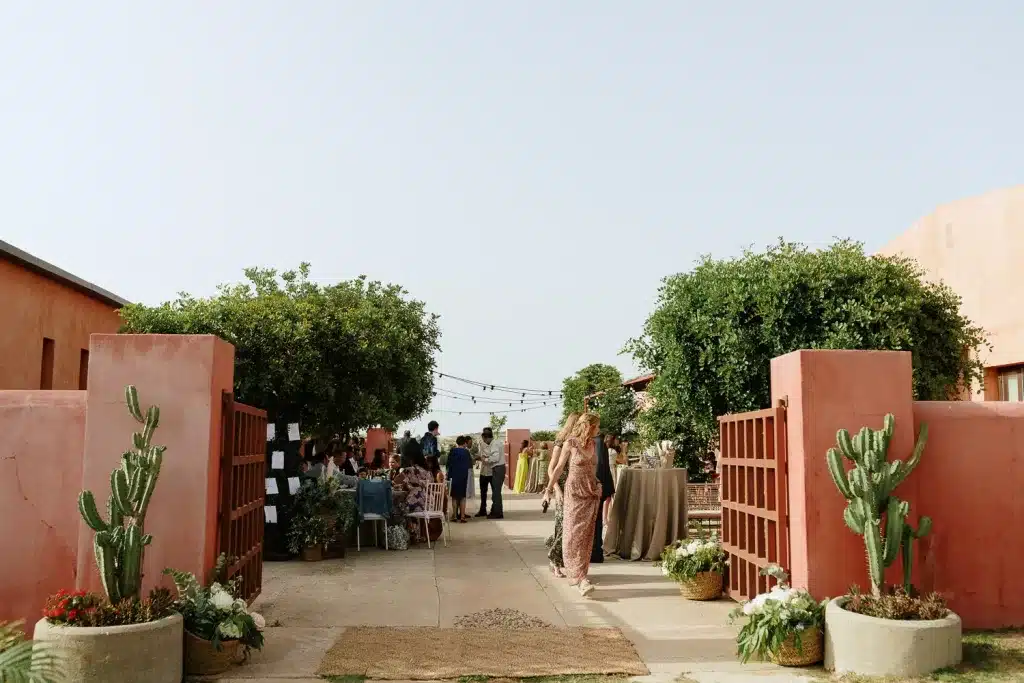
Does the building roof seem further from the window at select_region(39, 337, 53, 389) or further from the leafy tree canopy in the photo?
the leafy tree canopy

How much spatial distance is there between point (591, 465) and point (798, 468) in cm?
307

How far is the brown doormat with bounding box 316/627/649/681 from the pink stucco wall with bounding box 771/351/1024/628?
1538 mm

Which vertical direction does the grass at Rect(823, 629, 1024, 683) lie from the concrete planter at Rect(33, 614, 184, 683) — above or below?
below

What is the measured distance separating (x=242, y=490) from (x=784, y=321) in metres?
7.84

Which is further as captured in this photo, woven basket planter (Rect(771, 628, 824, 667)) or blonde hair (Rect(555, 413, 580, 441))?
blonde hair (Rect(555, 413, 580, 441))

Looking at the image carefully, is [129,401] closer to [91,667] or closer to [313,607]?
[91,667]

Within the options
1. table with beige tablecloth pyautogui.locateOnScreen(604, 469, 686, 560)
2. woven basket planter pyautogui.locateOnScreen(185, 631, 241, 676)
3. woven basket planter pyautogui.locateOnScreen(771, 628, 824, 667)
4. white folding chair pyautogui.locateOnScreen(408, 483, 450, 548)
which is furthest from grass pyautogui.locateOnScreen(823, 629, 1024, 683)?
white folding chair pyautogui.locateOnScreen(408, 483, 450, 548)

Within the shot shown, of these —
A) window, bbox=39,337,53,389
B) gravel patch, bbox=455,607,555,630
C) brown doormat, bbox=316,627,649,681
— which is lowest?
brown doormat, bbox=316,627,649,681

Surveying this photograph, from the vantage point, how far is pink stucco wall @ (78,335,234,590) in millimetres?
6488

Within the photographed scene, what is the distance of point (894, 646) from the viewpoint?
5781 millimetres

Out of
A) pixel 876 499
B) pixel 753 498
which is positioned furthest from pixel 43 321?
pixel 876 499

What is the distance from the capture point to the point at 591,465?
954cm

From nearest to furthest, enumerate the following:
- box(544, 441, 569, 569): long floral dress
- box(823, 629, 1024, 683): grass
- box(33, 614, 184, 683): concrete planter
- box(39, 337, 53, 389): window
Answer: box(33, 614, 184, 683): concrete planter → box(823, 629, 1024, 683): grass → box(544, 441, 569, 569): long floral dress → box(39, 337, 53, 389): window

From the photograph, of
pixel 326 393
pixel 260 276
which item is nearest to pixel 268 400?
pixel 326 393
